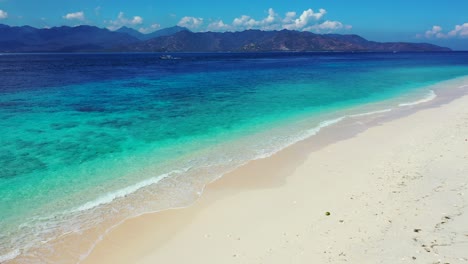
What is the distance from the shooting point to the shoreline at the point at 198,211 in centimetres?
741

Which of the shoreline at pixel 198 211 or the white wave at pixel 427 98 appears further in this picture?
the white wave at pixel 427 98

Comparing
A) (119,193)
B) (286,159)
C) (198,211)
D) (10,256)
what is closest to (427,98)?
(286,159)

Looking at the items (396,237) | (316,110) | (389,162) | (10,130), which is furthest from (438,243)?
(10,130)

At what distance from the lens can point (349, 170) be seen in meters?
11.7

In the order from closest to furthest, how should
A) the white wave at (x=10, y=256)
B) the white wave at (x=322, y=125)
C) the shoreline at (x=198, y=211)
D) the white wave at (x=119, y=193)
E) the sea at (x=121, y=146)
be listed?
the white wave at (x=10, y=256), the shoreline at (x=198, y=211), the sea at (x=121, y=146), the white wave at (x=119, y=193), the white wave at (x=322, y=125)

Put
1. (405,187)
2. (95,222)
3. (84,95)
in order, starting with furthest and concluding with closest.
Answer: (84,95) < (405,187) < (95,222)

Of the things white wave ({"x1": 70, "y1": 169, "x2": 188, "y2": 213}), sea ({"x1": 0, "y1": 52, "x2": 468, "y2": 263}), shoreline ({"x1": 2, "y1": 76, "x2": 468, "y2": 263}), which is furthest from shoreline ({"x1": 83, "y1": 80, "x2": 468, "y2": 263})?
white wave ({"x1": 70, "y1": 169, "x2": 188, "y2": 213})

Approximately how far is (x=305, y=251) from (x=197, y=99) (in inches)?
881

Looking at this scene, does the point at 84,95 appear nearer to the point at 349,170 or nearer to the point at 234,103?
the point at 234,103

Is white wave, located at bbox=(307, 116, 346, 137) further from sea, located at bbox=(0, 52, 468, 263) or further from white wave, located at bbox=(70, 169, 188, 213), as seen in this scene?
white wave, located at bbox=(70, 169, 188, 213)

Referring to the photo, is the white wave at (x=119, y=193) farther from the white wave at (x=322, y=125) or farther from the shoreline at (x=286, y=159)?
the white wave at (x=322, y=125)

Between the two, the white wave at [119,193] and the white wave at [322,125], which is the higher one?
the white wave at [322,125]

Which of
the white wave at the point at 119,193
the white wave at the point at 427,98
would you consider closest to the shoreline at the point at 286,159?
the white wave at the point at 427,98

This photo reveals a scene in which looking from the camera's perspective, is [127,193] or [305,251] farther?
[127,193]
